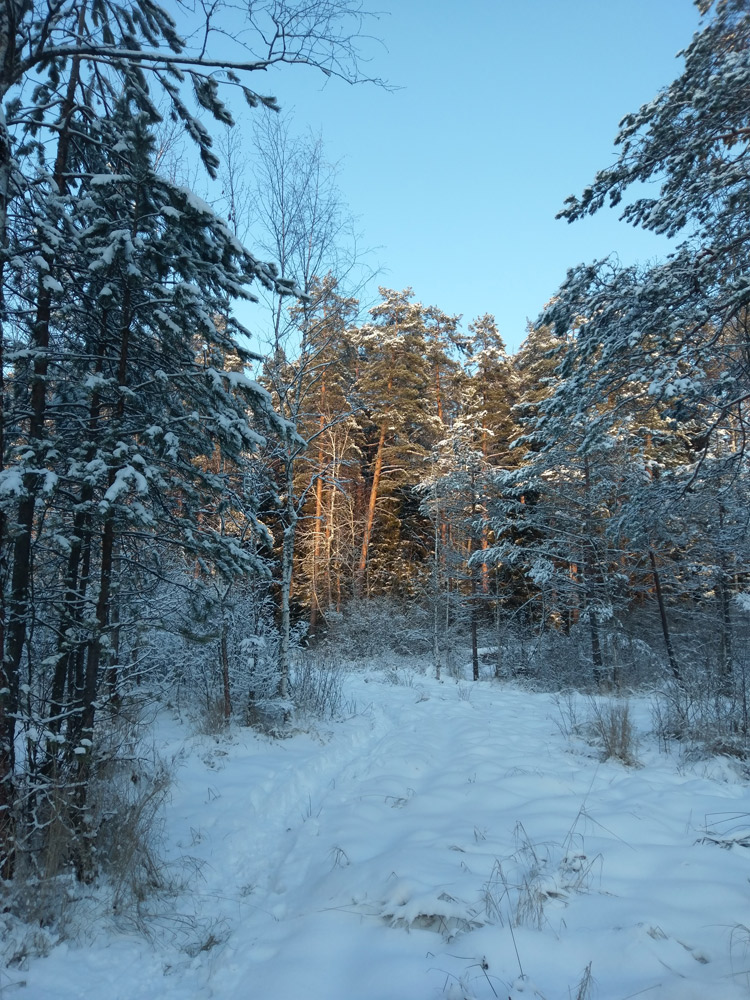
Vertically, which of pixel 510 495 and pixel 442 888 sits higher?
pixel 510 495

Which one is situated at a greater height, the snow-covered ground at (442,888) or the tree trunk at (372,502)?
the tree trunk at (372,502)

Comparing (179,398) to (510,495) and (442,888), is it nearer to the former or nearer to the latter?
(442,888)

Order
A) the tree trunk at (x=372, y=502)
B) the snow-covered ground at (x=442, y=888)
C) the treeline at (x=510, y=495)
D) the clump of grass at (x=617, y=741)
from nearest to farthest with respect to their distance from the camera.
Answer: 1. the snow-covered ground at (x=442, y=888)
2. the clump of grass at (x=617, y=741)
3. the treeline at (x=510, y=495)
4. the tree trunk at (x=372, y=502)

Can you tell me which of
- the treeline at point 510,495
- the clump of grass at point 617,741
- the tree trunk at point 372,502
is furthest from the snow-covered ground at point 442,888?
the tree trunk at point 372,502

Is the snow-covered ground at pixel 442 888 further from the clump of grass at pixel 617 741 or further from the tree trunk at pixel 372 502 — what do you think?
the tree trunk at pixel 372 502

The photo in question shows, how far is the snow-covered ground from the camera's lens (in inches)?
95.7

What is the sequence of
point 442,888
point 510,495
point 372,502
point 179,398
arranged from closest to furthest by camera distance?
point 442,888, point 179,398, point 510,495, point 372,502

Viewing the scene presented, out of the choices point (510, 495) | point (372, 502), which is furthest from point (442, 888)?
point (372, 502)

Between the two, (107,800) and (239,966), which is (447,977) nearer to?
(239,966)

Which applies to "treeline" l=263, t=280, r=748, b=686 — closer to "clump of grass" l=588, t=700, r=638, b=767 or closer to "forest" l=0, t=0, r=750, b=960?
"forest" l=0, t=0, r=750, b=960

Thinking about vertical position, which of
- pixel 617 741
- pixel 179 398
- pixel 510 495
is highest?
pixel 510 495

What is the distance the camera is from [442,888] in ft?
10.2

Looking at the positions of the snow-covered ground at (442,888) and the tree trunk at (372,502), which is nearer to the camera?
the snow-covered ground at (442,888)

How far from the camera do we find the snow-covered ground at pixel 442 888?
2432mm
